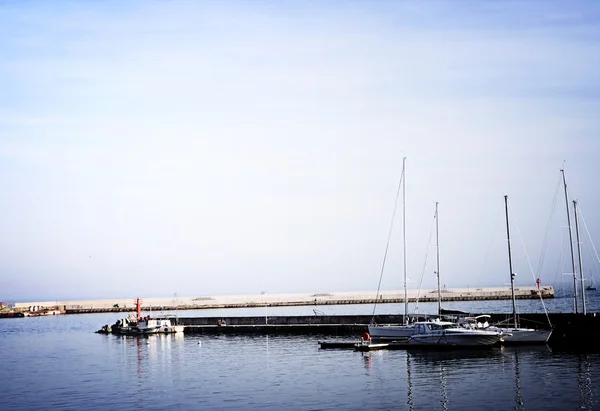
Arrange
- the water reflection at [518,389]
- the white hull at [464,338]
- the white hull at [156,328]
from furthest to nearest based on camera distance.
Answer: the white hull at [156,328]
the white hull at [464,338]
the water reflection at [518,389]

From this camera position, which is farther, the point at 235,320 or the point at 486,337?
the point at 235,320

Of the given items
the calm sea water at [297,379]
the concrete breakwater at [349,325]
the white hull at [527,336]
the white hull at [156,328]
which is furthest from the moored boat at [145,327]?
the white hull at [527,336]

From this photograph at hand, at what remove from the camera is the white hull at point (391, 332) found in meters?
72.0

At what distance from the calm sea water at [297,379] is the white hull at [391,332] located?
5.11 meters

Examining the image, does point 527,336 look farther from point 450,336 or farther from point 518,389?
point 518,389

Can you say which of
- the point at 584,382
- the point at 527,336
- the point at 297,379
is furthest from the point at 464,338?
the point at 297,379

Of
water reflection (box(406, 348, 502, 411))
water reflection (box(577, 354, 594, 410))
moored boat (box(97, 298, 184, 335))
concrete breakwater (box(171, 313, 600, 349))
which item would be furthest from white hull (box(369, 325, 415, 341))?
moored boat (box(97, 298, 184, 335))

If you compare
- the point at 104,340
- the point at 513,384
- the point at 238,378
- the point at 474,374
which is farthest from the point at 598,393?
the point at 104,340

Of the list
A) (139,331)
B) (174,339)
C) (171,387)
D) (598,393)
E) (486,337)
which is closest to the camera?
(598,393)

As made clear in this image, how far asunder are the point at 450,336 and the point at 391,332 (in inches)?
322

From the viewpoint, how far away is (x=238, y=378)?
55562 mm

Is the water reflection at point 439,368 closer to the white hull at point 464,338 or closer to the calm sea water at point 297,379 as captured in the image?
the calm sea water at point 297,379

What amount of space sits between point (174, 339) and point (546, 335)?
46.3 metres

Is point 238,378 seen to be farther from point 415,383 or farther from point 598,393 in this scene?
point 598,393
